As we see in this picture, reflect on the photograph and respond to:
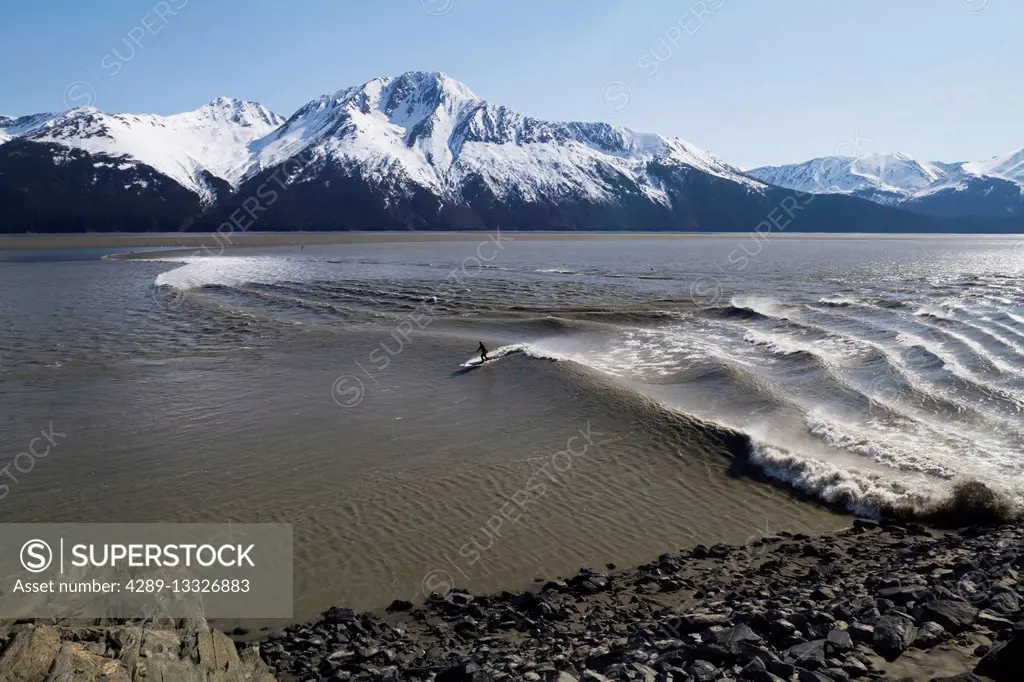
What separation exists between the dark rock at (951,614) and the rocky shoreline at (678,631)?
3 cm

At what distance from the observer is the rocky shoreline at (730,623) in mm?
7617

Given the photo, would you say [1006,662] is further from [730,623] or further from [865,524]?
[865,524]

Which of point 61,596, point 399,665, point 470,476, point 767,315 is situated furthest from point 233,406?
point 767,315

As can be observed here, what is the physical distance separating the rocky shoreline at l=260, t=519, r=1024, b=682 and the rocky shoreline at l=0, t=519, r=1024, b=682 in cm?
3

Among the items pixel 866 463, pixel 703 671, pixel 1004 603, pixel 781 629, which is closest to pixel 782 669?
pixel 703 671

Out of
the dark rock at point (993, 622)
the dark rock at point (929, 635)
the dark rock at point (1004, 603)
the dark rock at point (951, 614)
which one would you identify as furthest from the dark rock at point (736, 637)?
the dark rock at point (1004, 603)

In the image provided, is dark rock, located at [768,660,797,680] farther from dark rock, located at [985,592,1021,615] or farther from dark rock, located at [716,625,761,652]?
dark rock, located at [985,592,1021,615]

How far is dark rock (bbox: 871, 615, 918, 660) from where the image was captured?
25.3ft

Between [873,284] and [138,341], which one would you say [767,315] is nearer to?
[873,284]

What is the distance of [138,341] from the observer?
104ft

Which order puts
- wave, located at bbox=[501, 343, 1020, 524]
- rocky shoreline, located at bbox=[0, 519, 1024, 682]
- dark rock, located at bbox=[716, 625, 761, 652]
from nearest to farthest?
rocky shoreline, located at bbox=[0, 519, 1024, 682]
dark rock, located at bbox=[716, 625, 761, 652]
wave, located at bbox=[501, 343, 1020, 524]

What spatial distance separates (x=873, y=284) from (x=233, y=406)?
58.2m

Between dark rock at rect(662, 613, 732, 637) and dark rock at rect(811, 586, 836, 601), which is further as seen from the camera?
dark rock at rect(811, 586, 836, 601)

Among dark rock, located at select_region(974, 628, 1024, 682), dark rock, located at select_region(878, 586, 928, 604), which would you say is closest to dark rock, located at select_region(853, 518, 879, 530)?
dark rock, located at select_region(878, 586, 928, 604)
